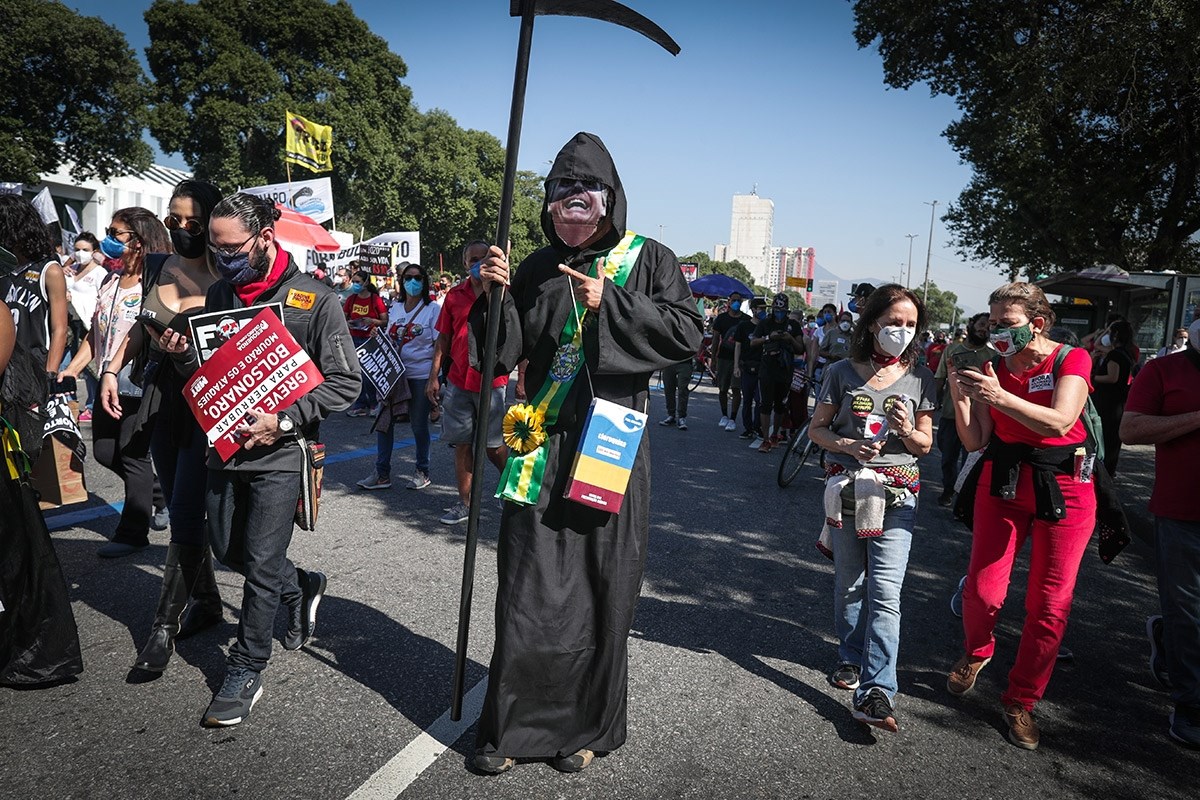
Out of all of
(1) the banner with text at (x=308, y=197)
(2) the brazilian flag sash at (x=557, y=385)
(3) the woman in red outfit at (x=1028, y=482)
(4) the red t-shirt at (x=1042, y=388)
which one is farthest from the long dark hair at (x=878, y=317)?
(1) the banner with text at (x=308, y=197)

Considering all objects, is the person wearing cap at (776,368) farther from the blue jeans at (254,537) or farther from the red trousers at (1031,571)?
the blue jeans at (254,537)

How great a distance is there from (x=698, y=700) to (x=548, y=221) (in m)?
2.12

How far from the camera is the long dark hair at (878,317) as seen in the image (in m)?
3.54

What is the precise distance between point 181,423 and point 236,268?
2.63ft

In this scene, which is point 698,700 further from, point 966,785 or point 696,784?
point 966,785

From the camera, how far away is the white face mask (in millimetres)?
3453

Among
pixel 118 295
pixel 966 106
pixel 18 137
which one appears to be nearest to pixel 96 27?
pixel 18 137

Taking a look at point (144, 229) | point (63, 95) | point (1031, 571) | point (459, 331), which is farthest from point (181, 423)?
point (63, 95)

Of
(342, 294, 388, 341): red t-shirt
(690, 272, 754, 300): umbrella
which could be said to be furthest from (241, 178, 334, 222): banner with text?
(690, 272, 754, 300): umbrella

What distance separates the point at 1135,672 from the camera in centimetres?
421

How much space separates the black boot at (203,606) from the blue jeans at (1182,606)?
4.34m

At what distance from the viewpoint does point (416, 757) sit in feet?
9.59

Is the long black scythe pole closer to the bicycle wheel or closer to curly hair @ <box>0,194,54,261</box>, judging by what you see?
curly hair @ <box>0,194,54,261</box>

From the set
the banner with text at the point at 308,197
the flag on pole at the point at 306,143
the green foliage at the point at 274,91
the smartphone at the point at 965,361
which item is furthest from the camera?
the green foliage at the point at 274,91
